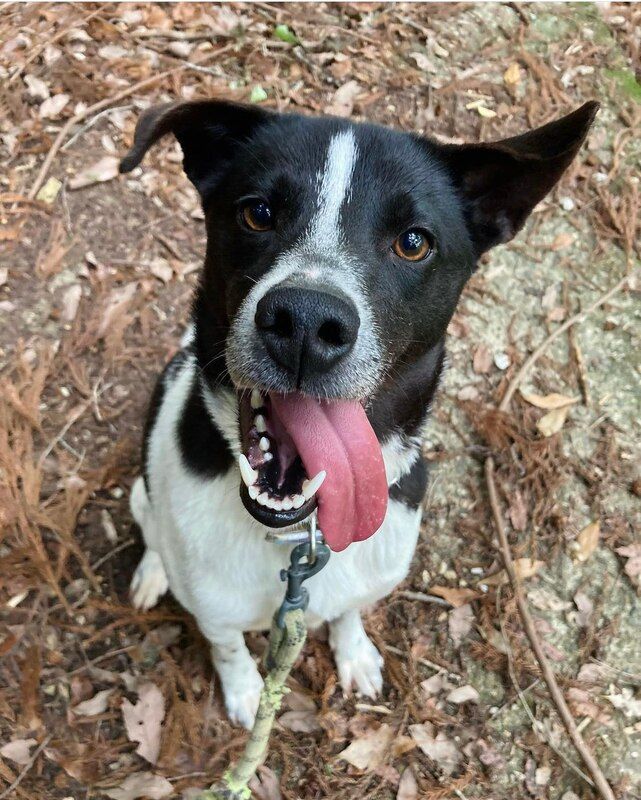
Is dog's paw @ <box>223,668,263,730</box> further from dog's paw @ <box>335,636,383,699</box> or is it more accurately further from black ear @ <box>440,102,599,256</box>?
black ear @ <box>440,102,599,256</box>

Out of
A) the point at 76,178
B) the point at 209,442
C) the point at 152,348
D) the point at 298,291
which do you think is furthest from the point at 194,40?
the point at 298,291

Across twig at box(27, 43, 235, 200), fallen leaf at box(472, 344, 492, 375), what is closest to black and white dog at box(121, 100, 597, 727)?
fallen leaf at box(472, 344, 492, 375)

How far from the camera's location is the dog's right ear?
89.7 inches

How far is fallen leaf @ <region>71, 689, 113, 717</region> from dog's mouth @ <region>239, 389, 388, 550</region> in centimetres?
191

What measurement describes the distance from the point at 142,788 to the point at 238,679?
0.62 metres

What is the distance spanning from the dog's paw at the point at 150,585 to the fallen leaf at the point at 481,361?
7.60ft

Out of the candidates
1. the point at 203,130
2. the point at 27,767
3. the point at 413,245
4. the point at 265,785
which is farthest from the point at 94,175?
the point at 265,785

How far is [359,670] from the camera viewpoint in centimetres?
365

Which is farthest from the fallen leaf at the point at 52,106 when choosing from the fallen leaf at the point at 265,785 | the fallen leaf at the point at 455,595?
Result: the fallen leaf at the point at 265,785

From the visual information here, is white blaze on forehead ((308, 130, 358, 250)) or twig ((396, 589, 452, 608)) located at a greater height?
white blaze on forehead ((308, 130, 358, 250))

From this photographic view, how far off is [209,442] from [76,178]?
2.95 m

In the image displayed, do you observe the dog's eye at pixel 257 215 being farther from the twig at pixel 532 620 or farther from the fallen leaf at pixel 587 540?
the fallen leaf at pixel 587 540

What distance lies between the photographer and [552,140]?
226cm

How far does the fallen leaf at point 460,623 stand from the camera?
153 inches
